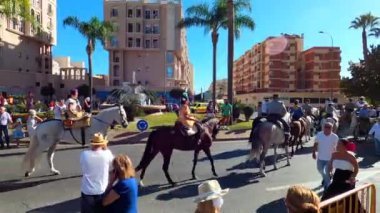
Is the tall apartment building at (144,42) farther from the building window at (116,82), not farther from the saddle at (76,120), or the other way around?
→ the saddle at (76,120)

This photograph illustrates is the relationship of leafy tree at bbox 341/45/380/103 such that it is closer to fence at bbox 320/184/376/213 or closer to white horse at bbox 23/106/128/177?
white horse at bbox 23/106/128/177

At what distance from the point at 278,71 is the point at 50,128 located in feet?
353

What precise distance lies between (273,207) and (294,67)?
112572 millimetres

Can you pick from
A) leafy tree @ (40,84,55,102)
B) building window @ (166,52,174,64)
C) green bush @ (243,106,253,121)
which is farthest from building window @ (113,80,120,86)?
green bush @ (243,106,253,121)

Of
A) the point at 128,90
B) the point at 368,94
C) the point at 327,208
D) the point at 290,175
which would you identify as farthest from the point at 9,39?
the point at 327,208

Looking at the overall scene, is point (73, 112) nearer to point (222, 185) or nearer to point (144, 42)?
point (222, 185)

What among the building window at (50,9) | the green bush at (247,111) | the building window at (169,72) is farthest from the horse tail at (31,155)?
the building window at (169,72)

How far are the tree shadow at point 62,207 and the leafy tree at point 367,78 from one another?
30899mm

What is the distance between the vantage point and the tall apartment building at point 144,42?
9281 centimetres

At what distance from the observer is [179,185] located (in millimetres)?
11156

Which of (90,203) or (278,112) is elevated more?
(278,112)

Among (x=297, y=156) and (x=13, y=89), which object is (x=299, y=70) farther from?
(x=297, y=156)

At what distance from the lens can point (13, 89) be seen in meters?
70.8

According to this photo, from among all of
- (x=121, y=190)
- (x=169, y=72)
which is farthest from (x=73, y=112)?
(x=169, y=72)
